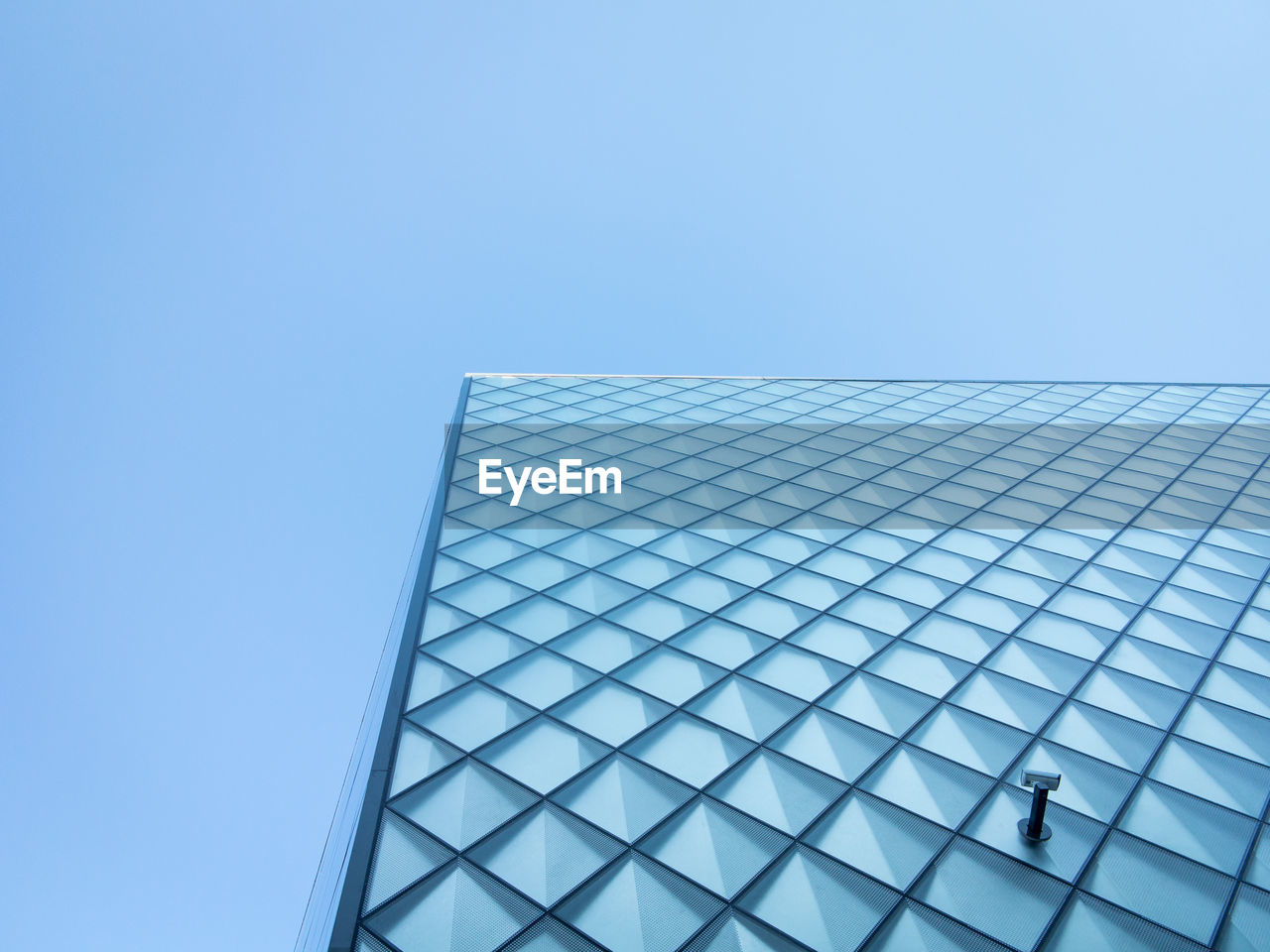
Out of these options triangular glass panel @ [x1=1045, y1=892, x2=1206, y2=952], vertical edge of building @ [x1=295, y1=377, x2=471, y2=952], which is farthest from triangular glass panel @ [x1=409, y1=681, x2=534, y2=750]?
triangular glass panel @ [x1=1045, y1=892, x2=1206, y2=952]

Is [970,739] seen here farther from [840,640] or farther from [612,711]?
[612,711]

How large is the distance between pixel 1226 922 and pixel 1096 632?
708cm

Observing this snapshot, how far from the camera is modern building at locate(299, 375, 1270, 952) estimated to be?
9.42m

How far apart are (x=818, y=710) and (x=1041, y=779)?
14.4ft

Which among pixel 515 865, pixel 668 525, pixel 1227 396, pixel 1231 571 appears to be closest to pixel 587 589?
pixel 668 525

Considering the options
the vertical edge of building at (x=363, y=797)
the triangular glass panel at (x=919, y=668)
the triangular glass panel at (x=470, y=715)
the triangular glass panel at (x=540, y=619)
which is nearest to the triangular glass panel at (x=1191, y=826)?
the triangular glass panel at (x=919, y=668)

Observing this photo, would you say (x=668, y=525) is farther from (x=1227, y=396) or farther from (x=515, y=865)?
(x=1227, y=396)

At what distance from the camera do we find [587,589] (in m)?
17.6

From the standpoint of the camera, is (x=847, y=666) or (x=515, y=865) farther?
(x=847, y=666)

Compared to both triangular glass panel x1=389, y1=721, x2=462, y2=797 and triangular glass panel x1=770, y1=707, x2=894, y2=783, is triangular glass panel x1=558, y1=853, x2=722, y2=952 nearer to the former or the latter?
triangular glass panel x1=770, y1=707, x2=894, y2=783

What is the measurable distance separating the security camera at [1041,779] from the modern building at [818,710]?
4.48 ft

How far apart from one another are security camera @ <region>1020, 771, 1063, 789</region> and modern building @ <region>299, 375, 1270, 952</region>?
1366mm

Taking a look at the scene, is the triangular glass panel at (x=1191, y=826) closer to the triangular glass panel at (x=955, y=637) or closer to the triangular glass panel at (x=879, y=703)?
the triangular glass panel at (x=879, y=703)

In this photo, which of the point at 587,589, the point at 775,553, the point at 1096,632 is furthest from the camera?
the point at 775,553
